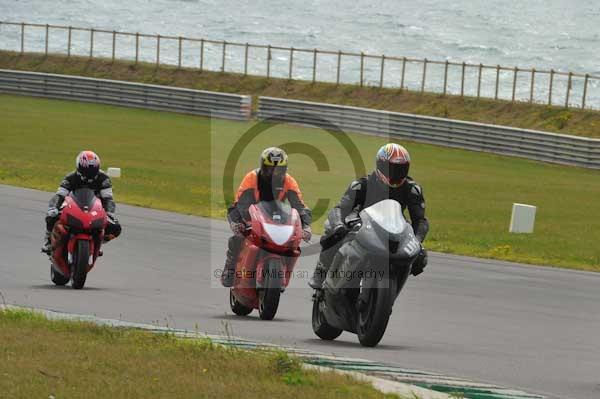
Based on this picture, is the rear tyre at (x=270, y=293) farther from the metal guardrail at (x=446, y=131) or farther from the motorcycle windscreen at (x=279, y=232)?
the metal guardrail at (x=446, y=131)

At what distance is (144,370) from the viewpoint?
8578 mm

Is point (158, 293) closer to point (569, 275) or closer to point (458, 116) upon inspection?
point (569, 275)

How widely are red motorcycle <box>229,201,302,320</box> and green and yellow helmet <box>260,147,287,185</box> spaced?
0.88 ft

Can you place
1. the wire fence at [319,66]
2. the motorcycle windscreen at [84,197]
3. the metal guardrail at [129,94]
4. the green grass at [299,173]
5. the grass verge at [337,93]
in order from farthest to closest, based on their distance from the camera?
the wire fence at [319,66] → the metal guardrail at [129,94] → the grass verge at [337,93] → the green grass at [299,173] → the motorcycle windscreen at [84,197]

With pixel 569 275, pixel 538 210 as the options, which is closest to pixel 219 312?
pixel 569 275

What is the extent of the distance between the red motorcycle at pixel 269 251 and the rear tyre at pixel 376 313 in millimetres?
1635

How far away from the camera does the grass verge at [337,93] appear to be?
5322 cm

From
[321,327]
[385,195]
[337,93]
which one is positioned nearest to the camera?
[385,195]

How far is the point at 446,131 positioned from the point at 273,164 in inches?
1432

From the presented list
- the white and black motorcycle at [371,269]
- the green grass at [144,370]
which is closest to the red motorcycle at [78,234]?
the white and black motorcycle at [371,269]

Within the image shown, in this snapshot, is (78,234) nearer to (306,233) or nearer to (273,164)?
(273,164)

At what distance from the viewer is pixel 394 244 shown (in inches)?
413

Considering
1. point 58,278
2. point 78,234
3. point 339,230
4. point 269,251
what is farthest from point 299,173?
point 339,230

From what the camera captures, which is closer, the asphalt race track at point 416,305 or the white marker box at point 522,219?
the asphalt race track at point 416,305
